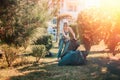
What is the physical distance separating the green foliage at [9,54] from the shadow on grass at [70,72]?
2.65ft

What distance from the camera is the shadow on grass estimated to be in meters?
10.9

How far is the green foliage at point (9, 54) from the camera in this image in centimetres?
1334

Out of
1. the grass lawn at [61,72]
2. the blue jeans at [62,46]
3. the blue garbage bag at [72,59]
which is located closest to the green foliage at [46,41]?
the blue jeans at [62,46]

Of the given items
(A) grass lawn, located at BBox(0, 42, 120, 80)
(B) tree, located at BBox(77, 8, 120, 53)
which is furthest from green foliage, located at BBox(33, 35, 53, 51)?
(A) grass lawn, located at BBox(0, 42, 120, 80)

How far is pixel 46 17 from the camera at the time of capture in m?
12.5

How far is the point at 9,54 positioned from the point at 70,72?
3.10 m

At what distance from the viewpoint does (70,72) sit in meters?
11.9

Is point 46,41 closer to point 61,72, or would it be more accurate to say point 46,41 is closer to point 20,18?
point 61,72

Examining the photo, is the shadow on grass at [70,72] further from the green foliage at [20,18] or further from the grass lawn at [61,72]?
the green foliage at [20,18]

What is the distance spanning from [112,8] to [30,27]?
4.42m

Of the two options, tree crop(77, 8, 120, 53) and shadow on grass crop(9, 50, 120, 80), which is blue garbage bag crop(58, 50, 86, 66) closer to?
shadow on grass crop(9, 50, 120, 80)

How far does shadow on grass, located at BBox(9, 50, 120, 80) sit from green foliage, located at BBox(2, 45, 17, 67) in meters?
0.81

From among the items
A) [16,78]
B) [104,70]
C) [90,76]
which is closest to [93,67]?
[104,70]

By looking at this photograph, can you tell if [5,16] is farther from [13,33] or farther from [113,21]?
[113,21]
